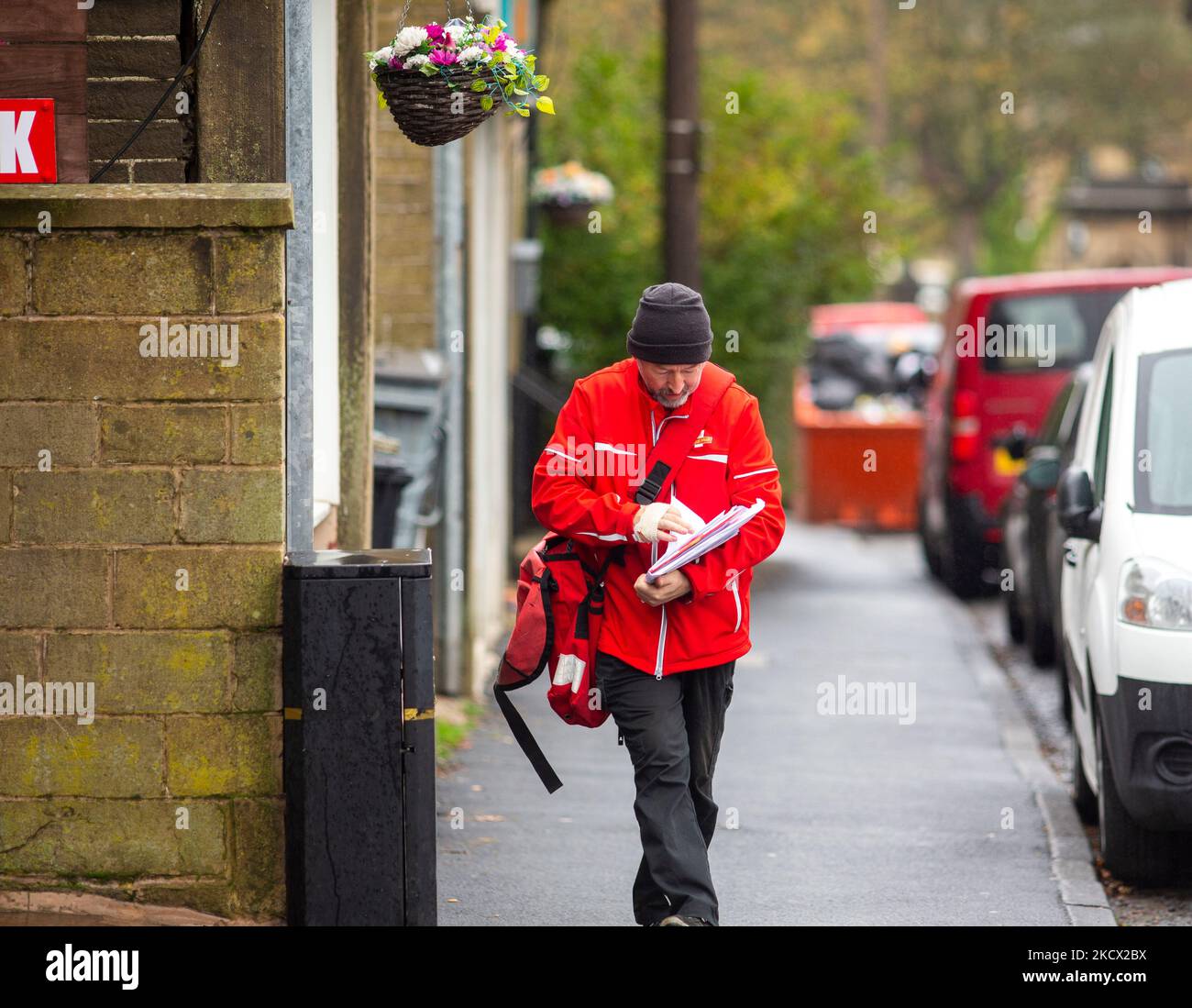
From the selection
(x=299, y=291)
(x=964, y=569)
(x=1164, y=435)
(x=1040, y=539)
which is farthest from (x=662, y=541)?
(x=964, y=569)

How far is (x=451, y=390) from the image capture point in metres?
9.77

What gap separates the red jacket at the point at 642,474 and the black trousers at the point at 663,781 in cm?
7

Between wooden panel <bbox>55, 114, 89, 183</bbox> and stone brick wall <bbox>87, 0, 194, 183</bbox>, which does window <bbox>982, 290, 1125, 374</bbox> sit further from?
wooden panel <bbox>55, 114, 89, 183</bbox>

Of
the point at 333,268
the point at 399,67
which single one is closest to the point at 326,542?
the point at 333,268

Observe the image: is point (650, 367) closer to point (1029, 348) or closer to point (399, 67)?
point (399, 67)

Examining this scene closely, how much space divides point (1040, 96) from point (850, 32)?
177 inches

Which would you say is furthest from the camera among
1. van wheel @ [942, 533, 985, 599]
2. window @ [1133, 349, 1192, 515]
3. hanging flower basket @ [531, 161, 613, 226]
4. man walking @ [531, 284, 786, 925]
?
hanging flower basket @ [531, 161, 613, 226]

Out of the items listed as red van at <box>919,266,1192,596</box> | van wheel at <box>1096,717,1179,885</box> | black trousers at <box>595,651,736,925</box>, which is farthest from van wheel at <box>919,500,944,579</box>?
black trousers at <box>595,651,736,925</box>

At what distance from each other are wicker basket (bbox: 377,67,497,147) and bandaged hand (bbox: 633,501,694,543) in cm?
126

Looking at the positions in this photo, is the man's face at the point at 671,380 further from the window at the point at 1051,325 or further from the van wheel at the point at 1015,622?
the window at the point at 1051,325

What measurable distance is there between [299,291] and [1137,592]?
2802 mm

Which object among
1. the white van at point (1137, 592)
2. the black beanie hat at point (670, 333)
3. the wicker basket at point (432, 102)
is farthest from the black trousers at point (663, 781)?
the white van at point (1137, 592)

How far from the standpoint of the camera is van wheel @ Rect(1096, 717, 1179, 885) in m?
6.64

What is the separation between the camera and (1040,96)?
44531 mm
